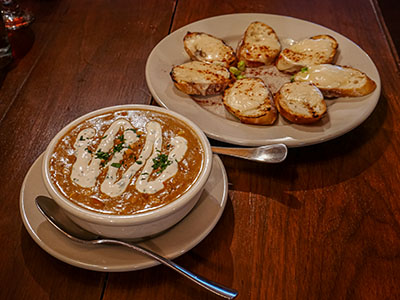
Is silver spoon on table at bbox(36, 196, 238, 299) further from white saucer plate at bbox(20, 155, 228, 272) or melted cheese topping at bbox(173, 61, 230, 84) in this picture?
melted cheese topping at bbox(173, 61, 230, 84)

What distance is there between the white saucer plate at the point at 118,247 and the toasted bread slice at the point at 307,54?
847mm

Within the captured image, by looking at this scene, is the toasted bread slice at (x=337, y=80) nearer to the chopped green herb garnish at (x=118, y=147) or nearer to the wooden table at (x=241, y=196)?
the wooden table at (x=241, y=196)

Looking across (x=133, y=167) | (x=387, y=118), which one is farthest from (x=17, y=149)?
(x=387, y=118)

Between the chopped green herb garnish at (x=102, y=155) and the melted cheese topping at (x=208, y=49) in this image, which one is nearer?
the chopped green herb garnish at (x=102, y=155)

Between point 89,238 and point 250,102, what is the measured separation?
81 cm

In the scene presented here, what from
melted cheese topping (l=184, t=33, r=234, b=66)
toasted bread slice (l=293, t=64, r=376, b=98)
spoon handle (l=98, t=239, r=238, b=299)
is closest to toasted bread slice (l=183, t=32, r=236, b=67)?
melted cheese topping (l=184, t=33, r=234, b=66)

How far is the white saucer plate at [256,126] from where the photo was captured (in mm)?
1368

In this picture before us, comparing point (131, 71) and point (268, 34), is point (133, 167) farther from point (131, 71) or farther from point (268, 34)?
point (268, 34)

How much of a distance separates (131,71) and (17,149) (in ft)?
2.12

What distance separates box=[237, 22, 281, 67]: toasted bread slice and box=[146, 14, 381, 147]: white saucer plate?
8cm

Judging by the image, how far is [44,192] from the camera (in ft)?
3.73

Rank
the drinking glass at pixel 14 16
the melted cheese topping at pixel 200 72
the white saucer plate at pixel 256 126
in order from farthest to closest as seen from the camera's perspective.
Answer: the drinking glass at pixel 14 16
the melted cheese topping at pixel 200 72
the white saucer plate at pixel 256 126

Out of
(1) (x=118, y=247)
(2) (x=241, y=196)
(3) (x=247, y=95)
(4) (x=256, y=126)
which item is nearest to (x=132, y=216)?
(1) (x=118, y=247)

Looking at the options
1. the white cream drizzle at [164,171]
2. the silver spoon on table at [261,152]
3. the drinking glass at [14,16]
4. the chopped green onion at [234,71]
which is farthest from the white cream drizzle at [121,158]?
the drinking glass at [14,16]
